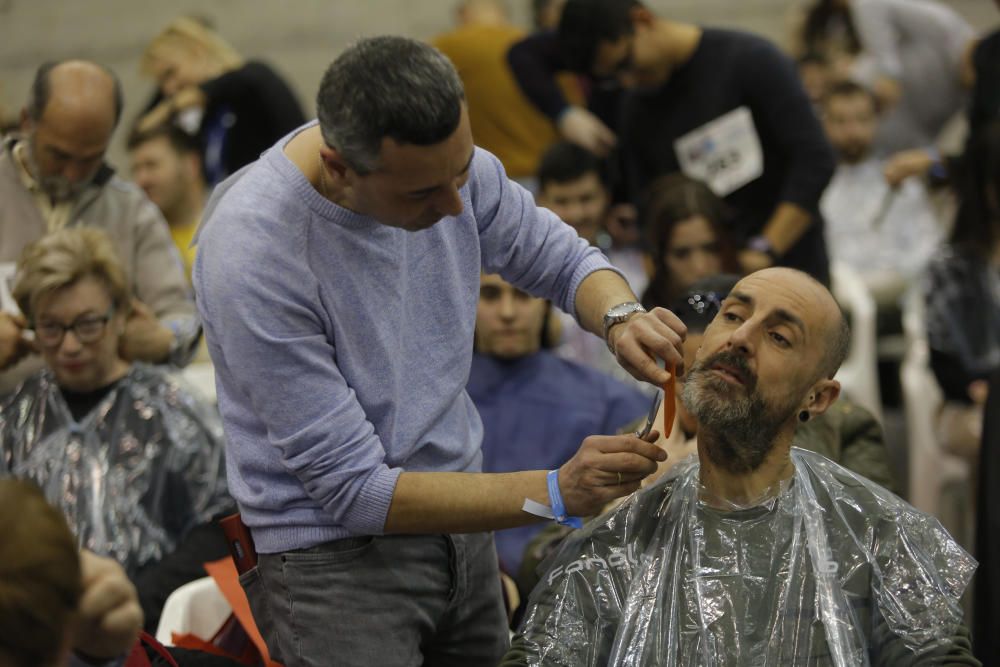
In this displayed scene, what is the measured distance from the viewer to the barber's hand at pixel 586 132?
158 inches

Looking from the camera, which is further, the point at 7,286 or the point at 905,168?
the point at 905,168

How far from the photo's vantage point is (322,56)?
6.21 metres

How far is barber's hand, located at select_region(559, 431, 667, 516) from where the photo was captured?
173cm

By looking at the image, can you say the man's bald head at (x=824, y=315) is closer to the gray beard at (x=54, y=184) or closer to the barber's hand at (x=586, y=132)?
the gray beard at (x=54, y=184)

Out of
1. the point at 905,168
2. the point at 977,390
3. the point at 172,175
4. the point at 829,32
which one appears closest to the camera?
the point at 977,390

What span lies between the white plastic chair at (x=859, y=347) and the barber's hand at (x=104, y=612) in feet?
8.85

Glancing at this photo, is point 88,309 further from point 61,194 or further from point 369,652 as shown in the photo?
point 369,652

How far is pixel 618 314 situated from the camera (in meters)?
1.88

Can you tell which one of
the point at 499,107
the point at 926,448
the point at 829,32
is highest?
the point at 499,107

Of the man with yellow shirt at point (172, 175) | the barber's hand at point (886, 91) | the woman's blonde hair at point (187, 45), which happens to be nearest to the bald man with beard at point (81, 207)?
the man with yellow shirt at point (172, 175)

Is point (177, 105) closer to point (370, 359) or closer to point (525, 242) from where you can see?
point (525, 242)

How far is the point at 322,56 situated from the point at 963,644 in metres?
4.85

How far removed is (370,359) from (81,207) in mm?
1332

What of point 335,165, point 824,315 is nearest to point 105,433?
point 335,165
